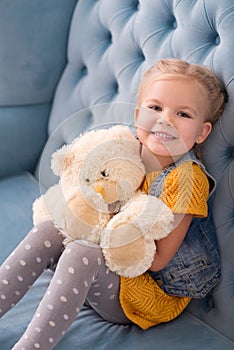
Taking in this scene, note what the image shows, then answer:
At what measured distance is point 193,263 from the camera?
1.27 metres

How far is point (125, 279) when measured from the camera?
1.24 meters

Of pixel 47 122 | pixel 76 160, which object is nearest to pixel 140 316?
pixel 76 160

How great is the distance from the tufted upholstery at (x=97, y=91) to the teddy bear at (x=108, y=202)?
0.43 ft

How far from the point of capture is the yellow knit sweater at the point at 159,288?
1193 millimetres

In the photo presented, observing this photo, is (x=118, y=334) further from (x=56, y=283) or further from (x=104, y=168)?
(x=104, y=168)

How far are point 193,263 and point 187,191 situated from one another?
17 cm

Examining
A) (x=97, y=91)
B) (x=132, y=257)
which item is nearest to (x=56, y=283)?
(x=132, y=257)

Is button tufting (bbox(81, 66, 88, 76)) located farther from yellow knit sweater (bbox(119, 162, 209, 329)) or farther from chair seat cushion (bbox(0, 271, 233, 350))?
chair seat cushion (bbox(0, 271, 233, 350))

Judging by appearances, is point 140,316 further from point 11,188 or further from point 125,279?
point 11,188

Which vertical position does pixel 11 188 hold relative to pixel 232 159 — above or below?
below

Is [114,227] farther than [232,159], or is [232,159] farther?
[232,159]

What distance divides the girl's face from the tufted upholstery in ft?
0.21

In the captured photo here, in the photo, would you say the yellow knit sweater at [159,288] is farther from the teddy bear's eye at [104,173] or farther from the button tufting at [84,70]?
the button tufting at [84,70]

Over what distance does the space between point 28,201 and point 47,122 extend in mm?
303
